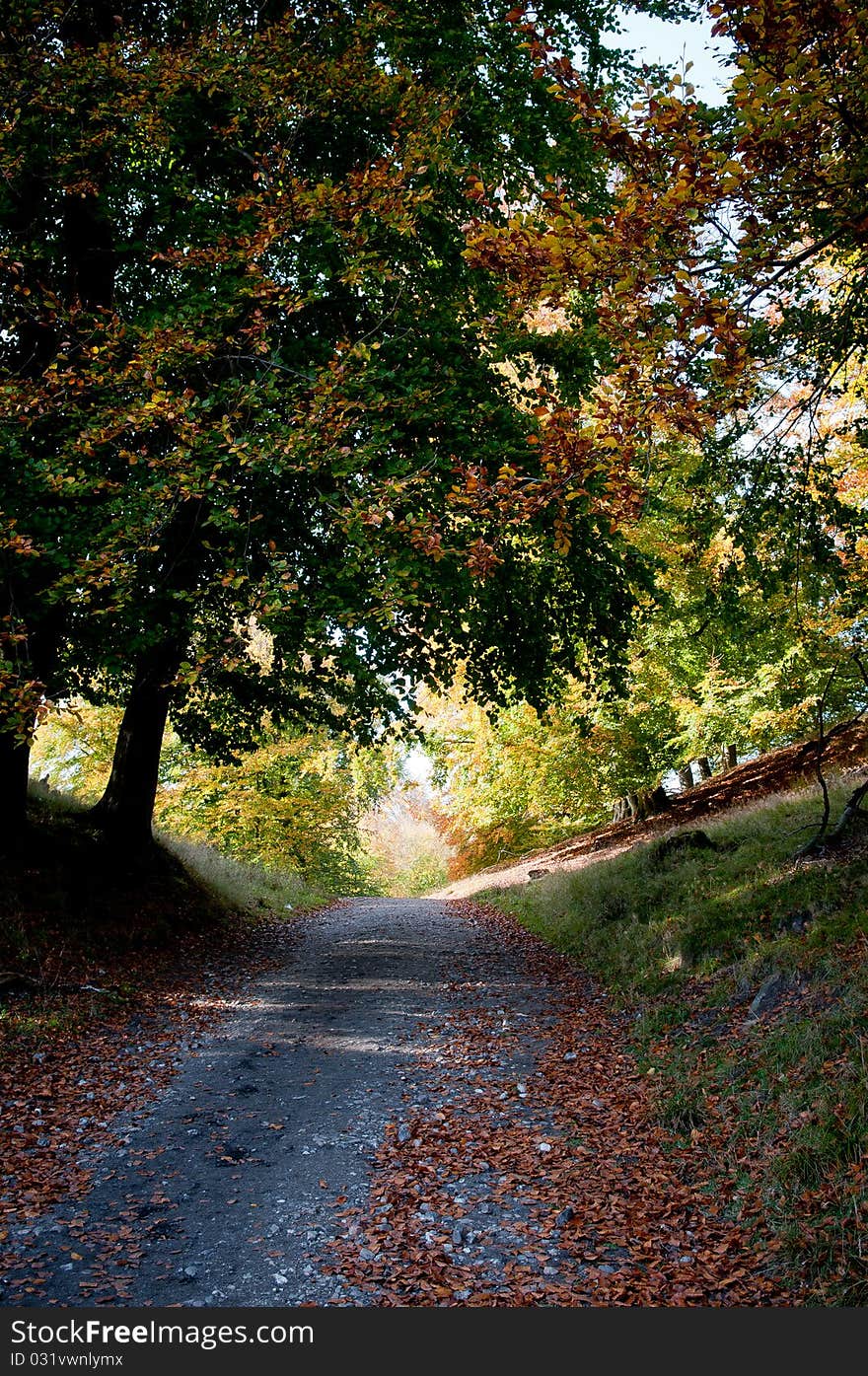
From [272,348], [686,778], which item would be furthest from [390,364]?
[686,778]

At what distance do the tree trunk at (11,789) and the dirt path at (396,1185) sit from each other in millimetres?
4285

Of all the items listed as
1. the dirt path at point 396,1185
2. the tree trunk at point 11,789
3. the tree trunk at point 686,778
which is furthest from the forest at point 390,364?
the tree trunk at point 686,778

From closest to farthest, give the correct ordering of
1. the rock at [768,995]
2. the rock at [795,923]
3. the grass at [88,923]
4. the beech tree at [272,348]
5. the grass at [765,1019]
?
the grass at [765,1019]
the rock at [768,995]
the beech tree at [272,348]
the rock at [795,923]
the grass at [88,923]

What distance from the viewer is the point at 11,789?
10.9m

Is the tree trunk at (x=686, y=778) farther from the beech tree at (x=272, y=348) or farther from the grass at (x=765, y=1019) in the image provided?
the beech tree at (x=272, y=348)

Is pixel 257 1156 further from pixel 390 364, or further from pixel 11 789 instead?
pixel 390 364

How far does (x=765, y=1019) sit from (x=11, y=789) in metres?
9.55

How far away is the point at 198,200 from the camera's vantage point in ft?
27.5

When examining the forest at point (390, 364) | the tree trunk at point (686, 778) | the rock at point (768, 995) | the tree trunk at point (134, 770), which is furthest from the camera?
the tree trunk at point (686, 778)

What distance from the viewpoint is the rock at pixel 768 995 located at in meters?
6.95

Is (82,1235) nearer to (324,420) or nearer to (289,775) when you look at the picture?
(324,420)

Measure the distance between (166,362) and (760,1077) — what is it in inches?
307

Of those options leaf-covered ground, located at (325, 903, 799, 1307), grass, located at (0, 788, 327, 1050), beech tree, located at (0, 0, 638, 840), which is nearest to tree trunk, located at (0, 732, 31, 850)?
beech tree, located at (0, 0, 638, 840)

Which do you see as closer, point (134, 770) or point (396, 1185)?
point (396, 1185)
